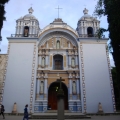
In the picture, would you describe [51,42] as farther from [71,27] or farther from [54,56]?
[71,27]

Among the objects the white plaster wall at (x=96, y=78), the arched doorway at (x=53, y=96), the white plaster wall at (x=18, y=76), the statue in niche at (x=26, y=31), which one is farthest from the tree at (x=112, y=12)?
the statue in niche at (x=26, y=31)

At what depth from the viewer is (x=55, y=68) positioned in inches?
728

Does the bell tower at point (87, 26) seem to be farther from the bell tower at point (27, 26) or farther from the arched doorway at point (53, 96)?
the arched doorway at point (53, 96)

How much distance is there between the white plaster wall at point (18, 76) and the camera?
52.2ft

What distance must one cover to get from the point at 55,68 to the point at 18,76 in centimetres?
424

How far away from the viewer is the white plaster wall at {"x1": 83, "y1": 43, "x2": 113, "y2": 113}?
16.0 meters

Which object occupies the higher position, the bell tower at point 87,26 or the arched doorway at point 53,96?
the bell tower at point 87,26

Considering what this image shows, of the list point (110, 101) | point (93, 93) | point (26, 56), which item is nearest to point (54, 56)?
point (26, 56)

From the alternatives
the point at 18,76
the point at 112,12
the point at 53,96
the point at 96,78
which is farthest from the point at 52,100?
the point at 112,12

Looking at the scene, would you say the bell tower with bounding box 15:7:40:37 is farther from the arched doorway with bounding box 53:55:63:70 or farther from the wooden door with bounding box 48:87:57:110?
the wooden door with bounding box 48:87:57:110

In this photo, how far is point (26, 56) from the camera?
17.8 metres

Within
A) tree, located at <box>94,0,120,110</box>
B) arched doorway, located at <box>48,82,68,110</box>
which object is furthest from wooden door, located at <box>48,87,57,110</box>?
tree, located at <box>94,0,120,110</box>

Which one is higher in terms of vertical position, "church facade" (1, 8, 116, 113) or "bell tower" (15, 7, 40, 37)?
"bell tower" (15, 7, 40, 37)

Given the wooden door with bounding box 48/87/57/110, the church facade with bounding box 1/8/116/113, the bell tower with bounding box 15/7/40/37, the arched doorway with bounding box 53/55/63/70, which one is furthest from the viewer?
the bell tower with bounding box 15/7/40/37
